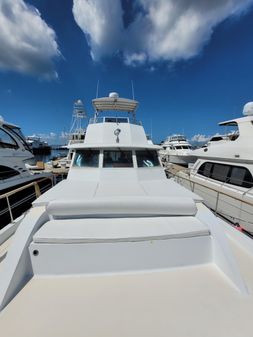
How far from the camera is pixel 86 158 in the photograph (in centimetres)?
482

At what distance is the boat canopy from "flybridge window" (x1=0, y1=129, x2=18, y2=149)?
456cm

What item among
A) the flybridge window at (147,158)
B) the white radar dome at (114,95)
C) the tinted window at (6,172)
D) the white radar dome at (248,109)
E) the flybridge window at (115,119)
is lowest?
the tinted window at (6,172)

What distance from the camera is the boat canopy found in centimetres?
669

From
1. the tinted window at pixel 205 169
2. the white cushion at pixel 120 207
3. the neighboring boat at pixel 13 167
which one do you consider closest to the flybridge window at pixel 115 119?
the neighboring boat at pixel 13 167

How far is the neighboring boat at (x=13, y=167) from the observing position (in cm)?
691

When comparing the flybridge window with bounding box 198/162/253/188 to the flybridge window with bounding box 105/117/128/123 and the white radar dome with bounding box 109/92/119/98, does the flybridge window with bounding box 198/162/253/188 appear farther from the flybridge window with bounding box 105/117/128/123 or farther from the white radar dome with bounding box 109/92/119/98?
the white radar dome with bounding box 109/92/119/98

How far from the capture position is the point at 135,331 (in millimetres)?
1439

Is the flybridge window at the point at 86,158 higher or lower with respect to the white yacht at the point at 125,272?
higher

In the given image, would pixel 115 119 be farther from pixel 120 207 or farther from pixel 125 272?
pixel 125 272

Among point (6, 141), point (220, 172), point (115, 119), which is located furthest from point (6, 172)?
point (220, 172)

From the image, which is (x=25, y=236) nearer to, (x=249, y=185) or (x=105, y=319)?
(x=105, y=319)

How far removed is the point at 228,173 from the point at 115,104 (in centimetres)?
516

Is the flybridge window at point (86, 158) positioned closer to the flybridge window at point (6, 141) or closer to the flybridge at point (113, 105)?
the flybridge at point (113, 105)

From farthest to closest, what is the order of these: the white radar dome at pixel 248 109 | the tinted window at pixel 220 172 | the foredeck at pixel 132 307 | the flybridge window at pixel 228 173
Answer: the white radar dome at pixel 248 109 → the tinted window at pixel 220 172 → the flybridge window at pixel 228 173 → the foredeck at pixel 132 307
